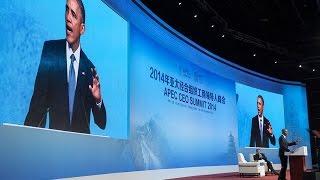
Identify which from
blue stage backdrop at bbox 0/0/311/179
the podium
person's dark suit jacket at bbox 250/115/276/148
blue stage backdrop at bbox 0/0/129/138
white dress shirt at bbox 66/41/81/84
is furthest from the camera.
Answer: person's dark suit jacket at bbox 250/115/276/148

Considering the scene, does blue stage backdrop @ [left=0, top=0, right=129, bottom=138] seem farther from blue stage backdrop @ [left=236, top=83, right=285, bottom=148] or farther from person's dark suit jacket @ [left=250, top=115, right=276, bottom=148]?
person's dark suit jacket @ [left=250, top=115, right=276, bottom=148]

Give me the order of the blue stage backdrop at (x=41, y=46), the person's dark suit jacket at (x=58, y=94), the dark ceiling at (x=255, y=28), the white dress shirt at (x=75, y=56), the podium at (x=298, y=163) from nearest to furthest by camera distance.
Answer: the blue stage backdrop at (x=41, y=46)
the person's dark suit jacket at (x=58, y=94)
the white dress shirt at (x=75, y=56)
the podium at (x=298, y=163)
the dark ceiling at (x=255, y=28)

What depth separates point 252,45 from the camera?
13930mm

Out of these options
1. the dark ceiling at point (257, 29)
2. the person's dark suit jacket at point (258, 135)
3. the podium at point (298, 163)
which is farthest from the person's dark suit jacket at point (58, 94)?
the person's dark suit jacket at point (258, 135)

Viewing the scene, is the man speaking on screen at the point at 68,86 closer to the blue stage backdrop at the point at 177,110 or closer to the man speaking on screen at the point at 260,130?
the blue stage backdrop at the point at 177,110

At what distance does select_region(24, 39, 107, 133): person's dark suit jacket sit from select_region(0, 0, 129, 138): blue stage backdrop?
0.12 meters

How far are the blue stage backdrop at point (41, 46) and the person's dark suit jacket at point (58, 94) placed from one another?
0.40ft

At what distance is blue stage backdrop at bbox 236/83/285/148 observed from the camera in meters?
14.1

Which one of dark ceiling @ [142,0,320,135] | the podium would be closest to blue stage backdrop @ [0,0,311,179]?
dark ceiling @ [142,0,320,135]

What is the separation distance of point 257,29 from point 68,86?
9714 mm

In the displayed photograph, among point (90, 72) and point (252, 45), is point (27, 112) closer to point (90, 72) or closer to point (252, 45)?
point (90, 72)

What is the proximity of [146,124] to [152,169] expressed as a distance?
1081 mm

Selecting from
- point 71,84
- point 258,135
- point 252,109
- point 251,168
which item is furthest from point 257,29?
point 71,84

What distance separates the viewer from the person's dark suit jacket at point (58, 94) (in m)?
4.62
